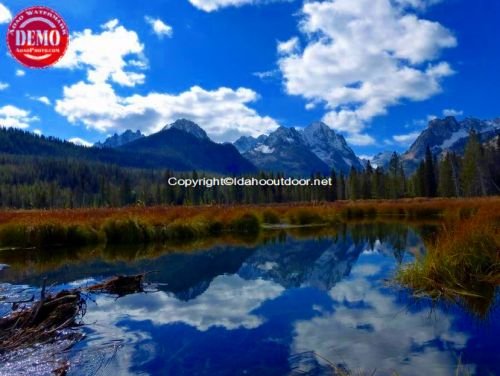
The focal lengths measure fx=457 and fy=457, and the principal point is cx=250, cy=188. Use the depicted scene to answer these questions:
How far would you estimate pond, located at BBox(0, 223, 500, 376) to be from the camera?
6.78 metres

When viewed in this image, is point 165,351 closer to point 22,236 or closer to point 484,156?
point 22,236

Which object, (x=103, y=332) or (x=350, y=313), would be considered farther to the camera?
(x=350, y=313)

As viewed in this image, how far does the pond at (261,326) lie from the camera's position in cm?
678

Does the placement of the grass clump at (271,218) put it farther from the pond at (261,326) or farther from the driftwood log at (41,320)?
the driftwood log at (41,320)

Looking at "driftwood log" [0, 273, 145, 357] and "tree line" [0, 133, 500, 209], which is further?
"tree line" [0, 133, 500, 209]

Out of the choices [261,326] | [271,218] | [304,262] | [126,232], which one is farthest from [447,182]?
[261,326]

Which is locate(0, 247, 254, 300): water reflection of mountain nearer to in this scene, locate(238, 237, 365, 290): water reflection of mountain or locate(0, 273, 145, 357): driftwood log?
locate(238, 237, 365, 290): water reflection of mountain

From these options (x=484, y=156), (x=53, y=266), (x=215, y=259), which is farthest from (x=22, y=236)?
(x=484, y=156)

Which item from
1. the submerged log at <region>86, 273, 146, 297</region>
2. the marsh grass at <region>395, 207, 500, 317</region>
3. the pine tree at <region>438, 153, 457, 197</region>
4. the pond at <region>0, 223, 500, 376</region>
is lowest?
the pond at <region>0, 223, 500, 376</region>

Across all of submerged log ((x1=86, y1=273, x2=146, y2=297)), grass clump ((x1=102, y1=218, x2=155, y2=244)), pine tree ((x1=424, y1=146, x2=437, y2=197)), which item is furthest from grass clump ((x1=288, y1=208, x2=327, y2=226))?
pine tree ((x1=424, y1=146, x2=437, y2=197))

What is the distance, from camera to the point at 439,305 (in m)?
9.83

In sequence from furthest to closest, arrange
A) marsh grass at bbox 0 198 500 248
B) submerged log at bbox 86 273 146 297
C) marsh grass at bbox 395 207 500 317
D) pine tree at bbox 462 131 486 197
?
pine tree at bbox 462 131 486 197 < marsh grass at bbox 0 198 500 248 < submerged log at bbox 86 273 146 297 < marsh grass at bbox 395 207 500 317

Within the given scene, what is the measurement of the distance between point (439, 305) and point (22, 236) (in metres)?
19.9

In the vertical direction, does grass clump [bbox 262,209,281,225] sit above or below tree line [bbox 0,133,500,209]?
below
